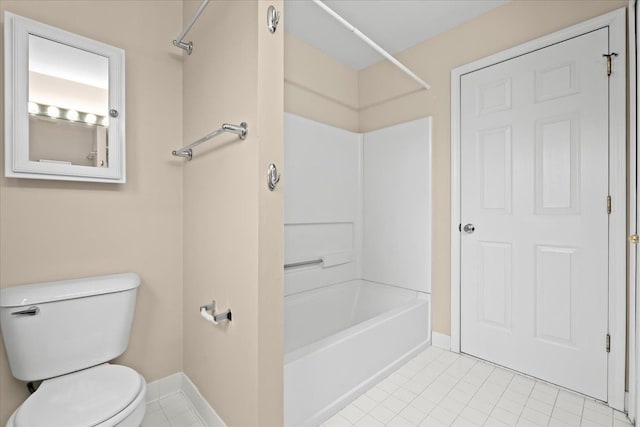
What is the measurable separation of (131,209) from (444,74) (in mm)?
2384

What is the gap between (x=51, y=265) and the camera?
136 centimetres

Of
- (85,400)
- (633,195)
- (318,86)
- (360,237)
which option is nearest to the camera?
(85,400)

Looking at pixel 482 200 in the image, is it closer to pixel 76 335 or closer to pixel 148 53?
pixel 148 53

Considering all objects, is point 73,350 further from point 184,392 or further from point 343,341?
point 343,341

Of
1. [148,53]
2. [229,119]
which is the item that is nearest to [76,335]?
[229,119]

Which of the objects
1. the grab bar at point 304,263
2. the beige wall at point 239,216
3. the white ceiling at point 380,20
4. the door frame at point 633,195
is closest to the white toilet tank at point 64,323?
the beige wall at point 239,216

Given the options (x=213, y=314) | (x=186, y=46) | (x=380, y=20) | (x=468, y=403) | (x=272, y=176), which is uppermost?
(x=380, y=20)

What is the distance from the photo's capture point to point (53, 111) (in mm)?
1343

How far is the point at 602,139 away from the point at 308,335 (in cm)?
228

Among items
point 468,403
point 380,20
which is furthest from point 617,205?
point 380,20

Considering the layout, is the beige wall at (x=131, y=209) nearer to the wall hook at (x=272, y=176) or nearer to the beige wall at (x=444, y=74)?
the wall hook at (x=272, y=176)

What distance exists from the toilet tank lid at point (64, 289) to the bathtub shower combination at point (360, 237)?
1.11 m

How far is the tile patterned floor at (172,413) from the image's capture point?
4.83 ft

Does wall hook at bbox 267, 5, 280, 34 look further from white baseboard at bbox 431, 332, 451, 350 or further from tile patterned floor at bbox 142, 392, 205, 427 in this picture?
white baseboard at bbox 431, 332, 451, 350
